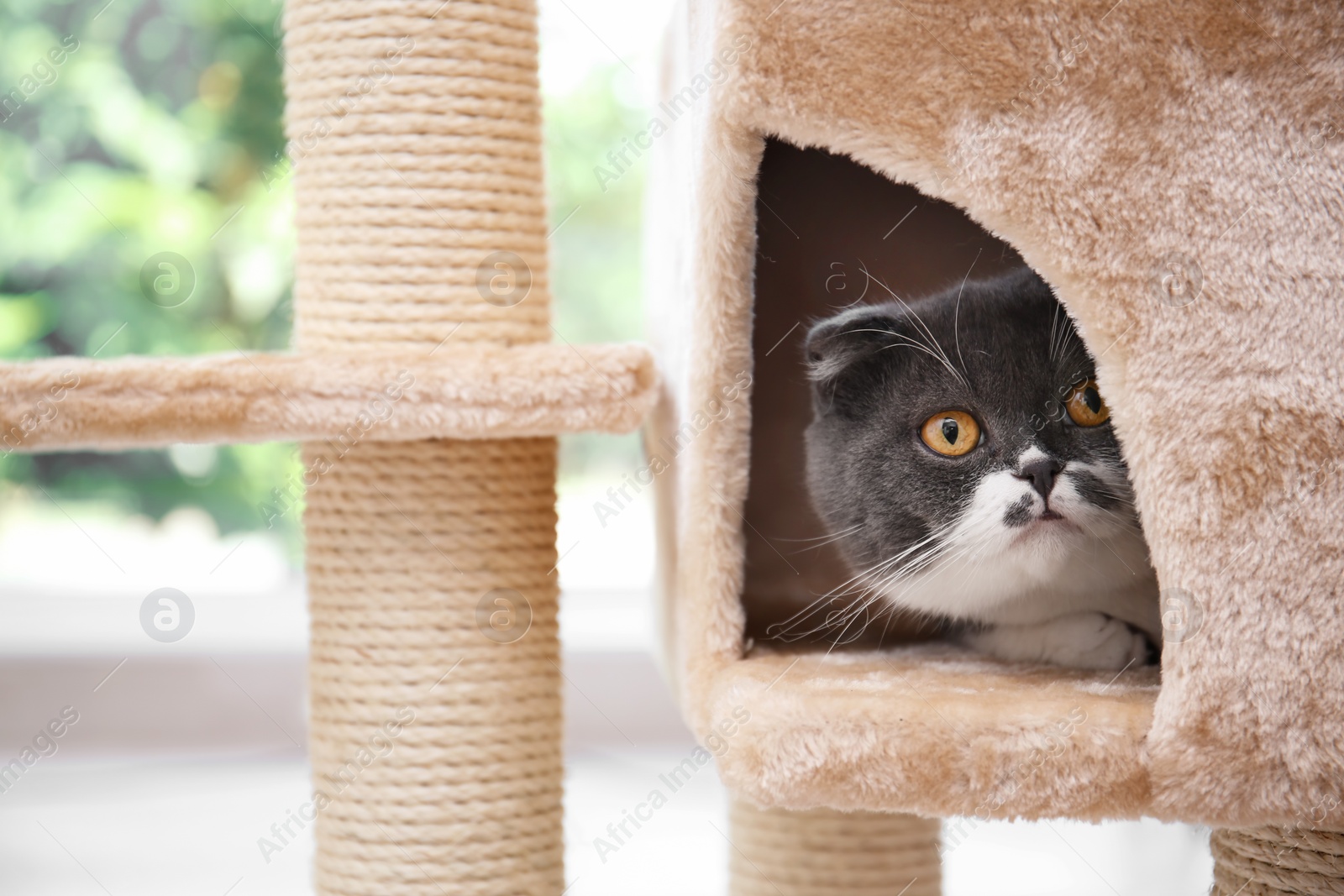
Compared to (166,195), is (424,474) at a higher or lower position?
lower

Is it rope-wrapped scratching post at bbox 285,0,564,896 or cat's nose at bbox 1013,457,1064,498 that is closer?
cat's nose at bbox 1013,457,1064,498

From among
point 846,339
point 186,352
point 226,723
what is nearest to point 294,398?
point 846,339

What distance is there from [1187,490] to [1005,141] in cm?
29

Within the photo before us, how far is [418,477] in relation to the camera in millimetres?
1087

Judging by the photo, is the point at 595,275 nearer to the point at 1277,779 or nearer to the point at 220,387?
the point at 220,387

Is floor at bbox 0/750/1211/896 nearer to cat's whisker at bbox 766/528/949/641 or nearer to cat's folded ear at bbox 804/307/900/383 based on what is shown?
cat's whisker at bbox 766/528/949/641

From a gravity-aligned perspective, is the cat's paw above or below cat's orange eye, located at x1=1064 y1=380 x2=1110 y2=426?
below

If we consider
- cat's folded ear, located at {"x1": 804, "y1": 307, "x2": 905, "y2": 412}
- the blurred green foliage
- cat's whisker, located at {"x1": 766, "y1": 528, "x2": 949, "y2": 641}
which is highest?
the blurred green foliage

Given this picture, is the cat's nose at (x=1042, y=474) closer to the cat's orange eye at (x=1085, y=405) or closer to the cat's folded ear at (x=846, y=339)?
the cat's orange eye at (x=1085, y=405)

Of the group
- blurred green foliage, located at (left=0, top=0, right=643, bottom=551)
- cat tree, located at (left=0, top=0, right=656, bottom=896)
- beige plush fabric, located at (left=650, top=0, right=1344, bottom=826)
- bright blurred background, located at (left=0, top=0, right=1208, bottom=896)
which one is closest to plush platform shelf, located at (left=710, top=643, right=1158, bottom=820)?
beige plush fabric, located at (left=650, top=0, right=1344, bottom=826)

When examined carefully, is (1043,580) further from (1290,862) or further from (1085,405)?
(1290,862)

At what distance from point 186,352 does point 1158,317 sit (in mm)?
1916

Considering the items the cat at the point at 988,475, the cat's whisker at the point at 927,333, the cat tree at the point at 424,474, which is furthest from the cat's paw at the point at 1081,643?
the cat tree at the point at 424,474

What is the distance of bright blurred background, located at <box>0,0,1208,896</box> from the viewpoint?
2.04 m
